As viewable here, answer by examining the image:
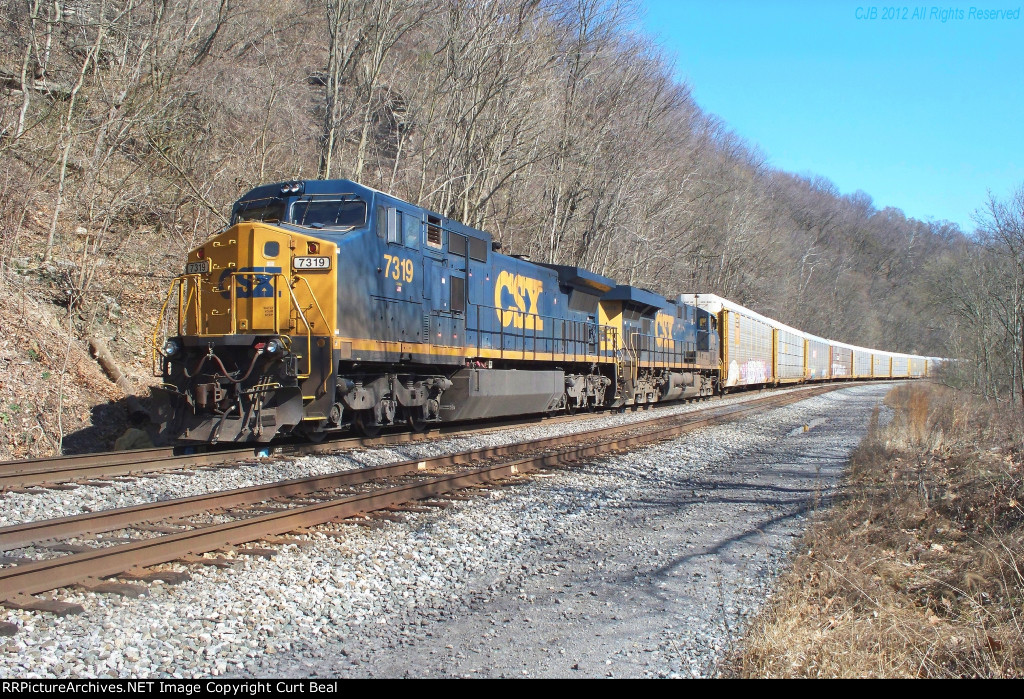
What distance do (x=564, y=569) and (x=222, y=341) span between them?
211 inches

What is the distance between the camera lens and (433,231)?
11531mm

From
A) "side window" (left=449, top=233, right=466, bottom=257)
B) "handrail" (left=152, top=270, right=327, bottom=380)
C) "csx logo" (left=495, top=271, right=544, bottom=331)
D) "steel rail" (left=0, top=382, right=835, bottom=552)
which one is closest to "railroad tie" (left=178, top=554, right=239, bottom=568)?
"steel rail" (left=0, top=382, right=835, bottom=552)

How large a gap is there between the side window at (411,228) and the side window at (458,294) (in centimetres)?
127

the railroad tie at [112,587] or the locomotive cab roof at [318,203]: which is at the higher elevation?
the locomotive cab roof at [318,203]

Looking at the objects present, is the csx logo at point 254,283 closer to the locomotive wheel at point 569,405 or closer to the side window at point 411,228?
the side window at point 411,228

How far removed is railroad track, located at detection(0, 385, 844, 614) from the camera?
179 inches

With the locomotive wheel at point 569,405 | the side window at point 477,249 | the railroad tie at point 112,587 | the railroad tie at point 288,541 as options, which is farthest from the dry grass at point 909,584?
the locomotive wheel at point 569,405

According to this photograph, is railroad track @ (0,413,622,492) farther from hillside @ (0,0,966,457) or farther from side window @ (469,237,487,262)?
side window @ (469,237,487,262)

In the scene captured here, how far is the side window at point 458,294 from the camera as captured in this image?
39.8ft

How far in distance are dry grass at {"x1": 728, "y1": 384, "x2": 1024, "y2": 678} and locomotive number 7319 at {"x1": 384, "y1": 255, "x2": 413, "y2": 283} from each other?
21.0 ft

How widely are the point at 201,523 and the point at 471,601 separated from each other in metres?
Answer: 2.77

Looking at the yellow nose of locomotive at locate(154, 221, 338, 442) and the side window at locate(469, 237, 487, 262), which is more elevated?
the side window at locate(469, 237, 487, 262)

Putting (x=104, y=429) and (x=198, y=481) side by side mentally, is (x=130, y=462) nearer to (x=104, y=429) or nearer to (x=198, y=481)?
(x=198, y=481)
